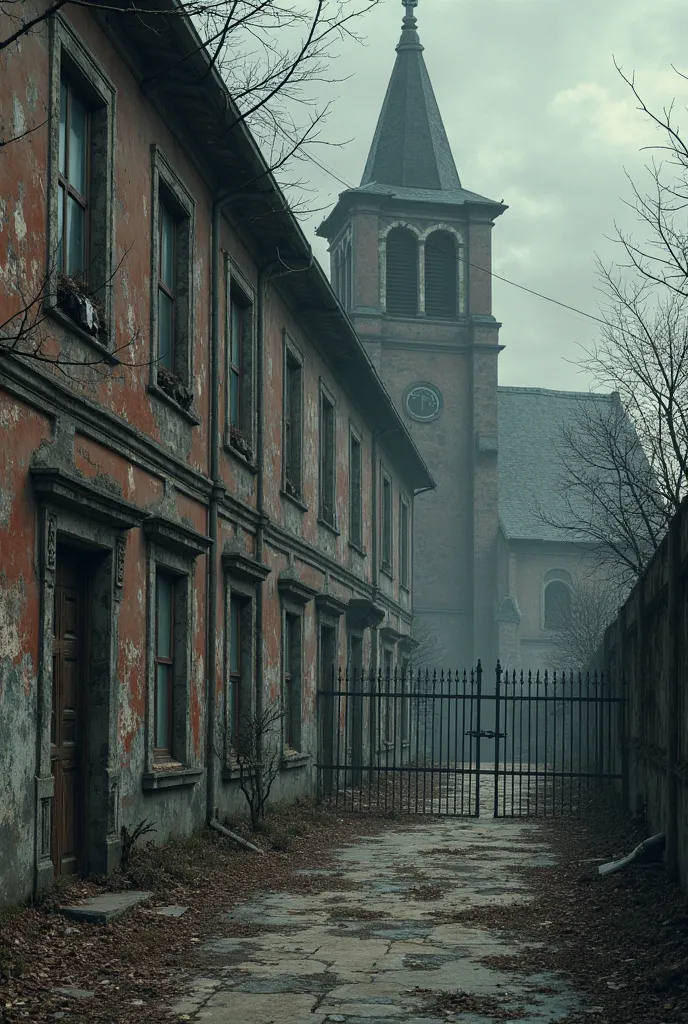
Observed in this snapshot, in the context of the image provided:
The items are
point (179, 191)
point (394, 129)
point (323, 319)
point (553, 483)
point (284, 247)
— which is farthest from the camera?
point (553, 483)

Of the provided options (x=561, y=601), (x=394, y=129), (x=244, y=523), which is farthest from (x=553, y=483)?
(x=244, y=523)

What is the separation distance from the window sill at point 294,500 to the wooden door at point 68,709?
7.19 metres

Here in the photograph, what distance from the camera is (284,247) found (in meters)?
16.0

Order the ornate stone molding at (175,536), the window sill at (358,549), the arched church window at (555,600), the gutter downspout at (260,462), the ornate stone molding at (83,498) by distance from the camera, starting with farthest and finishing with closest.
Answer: the arched church window at (555,600)
the window sill at (358,549)
the gutter downspout at (260,462)
the ornate stone molding at (175,536)
the ornate stone molding at (83,498)

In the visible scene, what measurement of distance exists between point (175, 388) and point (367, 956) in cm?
582

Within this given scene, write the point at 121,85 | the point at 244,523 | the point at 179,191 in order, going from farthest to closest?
1. the point at 244,523
2. the point at 179,191
3. the point at 121,85

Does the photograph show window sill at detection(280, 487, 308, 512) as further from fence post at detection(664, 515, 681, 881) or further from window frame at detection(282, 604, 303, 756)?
fence post at detection(664, 515, 681, 881)

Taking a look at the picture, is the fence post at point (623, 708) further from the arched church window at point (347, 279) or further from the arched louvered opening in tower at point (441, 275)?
the arched church window at point (347, 279)

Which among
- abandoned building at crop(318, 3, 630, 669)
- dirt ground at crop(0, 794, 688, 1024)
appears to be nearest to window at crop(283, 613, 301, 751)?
dirt ground at crop(0, 794, 688, 1024)

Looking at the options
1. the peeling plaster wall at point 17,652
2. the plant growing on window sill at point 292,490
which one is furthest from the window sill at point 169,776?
the plant growing on window sill at point 292,490

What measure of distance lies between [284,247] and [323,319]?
10.0ft

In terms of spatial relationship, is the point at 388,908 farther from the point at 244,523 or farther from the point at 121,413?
the point at 244,523

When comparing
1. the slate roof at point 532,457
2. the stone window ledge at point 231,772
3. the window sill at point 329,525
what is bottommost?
the stone window ledge at point 231,772

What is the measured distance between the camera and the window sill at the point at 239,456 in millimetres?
14000
